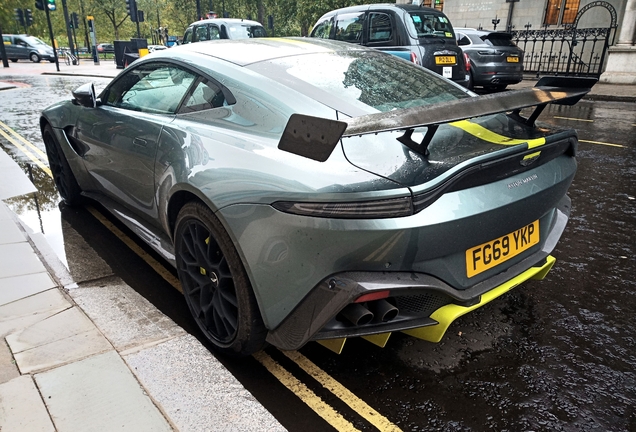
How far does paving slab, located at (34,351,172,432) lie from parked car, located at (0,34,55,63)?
36.7m

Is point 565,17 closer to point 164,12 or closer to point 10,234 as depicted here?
point 10,234

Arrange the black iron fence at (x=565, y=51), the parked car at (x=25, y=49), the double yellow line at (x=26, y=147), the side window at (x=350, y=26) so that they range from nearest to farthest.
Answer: the double yellow line at (x=26, y=147)
the side window at (x=350, y=26)
the black iron fence at (x=565, y=51)
the parked car at (x=25, y=49)

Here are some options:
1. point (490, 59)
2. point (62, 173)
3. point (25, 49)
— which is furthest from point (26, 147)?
point (25, 49)

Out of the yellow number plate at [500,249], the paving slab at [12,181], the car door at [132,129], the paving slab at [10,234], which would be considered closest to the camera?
the yellow number plate at [500,249]

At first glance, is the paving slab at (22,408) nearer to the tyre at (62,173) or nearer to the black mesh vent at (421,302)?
the black mesh vent at (421,302)

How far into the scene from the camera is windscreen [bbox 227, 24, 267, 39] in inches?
567

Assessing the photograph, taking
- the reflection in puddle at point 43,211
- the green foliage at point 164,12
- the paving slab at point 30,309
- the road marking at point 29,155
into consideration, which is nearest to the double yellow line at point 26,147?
the road marking at point 29,155

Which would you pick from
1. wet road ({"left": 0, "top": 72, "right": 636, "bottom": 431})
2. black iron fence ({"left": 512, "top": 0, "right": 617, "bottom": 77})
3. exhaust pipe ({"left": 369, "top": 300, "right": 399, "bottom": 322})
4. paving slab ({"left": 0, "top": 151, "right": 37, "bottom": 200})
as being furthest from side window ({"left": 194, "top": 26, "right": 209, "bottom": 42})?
exhaust pipe ({"left": 369, "top": 300, "right": 399, "bottom": 322})

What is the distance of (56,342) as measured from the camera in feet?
8.68

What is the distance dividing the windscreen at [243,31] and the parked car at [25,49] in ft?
80.3

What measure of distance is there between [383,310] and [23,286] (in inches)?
103

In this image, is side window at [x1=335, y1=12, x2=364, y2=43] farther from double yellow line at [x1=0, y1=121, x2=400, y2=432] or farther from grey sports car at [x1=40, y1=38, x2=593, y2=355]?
double yellow line at [x1=0, y1=121, x2=400, y2=432]

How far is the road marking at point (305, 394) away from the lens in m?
2.15

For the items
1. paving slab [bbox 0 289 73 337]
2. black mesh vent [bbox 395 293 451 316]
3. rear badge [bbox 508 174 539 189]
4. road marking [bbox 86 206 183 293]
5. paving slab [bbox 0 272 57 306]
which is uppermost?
rear badge [bbox 508 174 539 189]
